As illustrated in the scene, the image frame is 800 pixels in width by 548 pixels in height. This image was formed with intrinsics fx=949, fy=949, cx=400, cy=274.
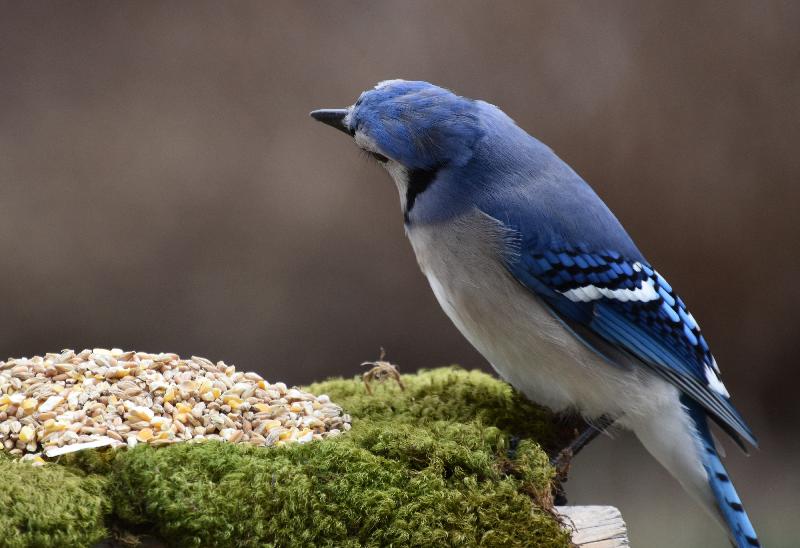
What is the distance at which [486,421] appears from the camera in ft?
8.41

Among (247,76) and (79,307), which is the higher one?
(247,76)

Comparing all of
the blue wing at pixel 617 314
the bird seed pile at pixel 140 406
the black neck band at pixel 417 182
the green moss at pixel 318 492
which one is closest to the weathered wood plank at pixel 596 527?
the green moss at pixel 318 492

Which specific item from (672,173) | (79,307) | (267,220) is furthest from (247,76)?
(672,173)

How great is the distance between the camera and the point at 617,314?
8.49 ft

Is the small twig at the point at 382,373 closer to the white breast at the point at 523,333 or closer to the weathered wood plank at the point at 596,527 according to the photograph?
the white breast at the point at 523,333

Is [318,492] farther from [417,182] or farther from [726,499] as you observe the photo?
[726,499]

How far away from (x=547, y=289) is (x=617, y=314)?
0.70ft

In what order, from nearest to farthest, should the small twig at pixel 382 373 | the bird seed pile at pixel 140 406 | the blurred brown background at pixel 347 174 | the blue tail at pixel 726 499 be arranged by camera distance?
the bird seed pile at pixel 140 406 → the blue tail at pixel 726 499 → the small twig at pixel 382 373 → the blurred brown background at pixel 347 174

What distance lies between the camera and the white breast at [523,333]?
253 centimetres

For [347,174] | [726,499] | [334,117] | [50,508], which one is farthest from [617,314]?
[347,174]

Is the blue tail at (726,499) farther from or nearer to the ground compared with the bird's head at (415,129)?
nearer to the ground

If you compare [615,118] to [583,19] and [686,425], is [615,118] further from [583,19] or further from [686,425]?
[686,425]

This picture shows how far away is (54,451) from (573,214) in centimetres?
147

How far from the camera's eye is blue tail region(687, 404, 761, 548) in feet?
8.17
